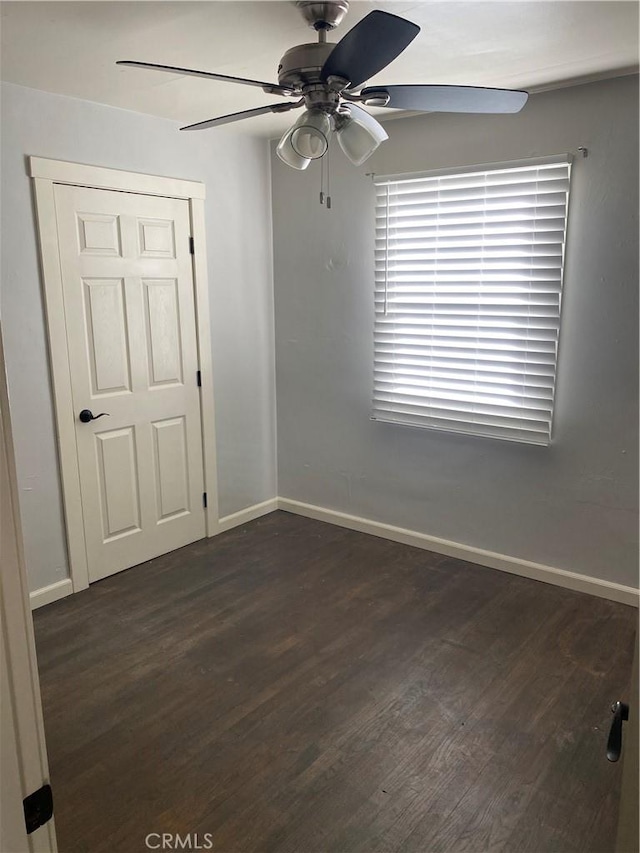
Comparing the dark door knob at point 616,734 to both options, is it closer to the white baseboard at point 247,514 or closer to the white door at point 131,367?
the white door at point 131,367

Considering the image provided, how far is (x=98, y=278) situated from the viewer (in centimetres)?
332

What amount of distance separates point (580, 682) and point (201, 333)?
2.78m

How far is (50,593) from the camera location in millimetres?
3297

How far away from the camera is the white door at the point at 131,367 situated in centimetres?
327

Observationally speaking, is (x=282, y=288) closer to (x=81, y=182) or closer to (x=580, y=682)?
(x=81, y=182)

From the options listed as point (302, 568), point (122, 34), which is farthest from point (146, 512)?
point (122, 34)

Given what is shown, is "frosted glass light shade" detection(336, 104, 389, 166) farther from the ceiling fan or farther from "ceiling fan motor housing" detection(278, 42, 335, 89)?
"ceiling fan motor housing" detection(278, 42, 335, 89)

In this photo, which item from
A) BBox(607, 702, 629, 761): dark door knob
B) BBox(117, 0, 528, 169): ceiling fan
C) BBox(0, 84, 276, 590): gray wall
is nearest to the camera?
BBox(607, 702, 629, 761): dark door knob

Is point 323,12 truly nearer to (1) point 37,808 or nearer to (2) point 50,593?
(1) point 37,808

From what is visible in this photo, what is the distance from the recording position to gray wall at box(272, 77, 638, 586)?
305cm

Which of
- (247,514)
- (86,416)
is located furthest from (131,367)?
(247,514)

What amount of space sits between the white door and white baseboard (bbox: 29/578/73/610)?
0.50 ft

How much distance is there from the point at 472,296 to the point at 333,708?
88.3 inches

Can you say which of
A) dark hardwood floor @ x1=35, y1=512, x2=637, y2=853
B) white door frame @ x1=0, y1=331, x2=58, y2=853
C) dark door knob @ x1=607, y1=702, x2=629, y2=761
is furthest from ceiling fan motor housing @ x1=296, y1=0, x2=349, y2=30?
dark hardwood floor @ x1=35, y1=512, x2=637, y2=853
